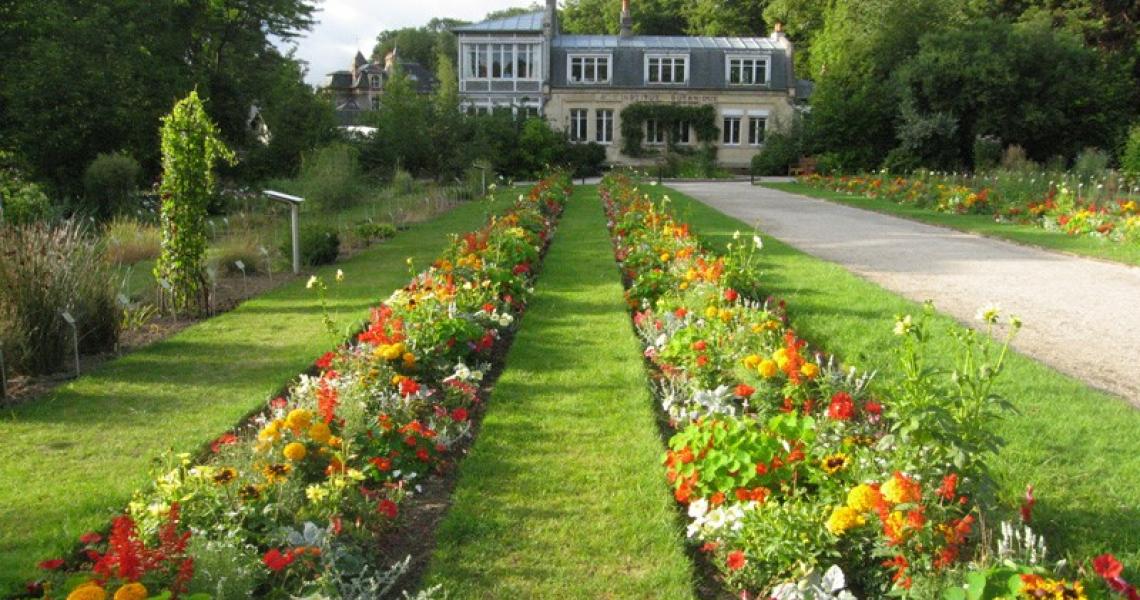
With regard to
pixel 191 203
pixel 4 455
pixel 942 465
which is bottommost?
pixel 4 455

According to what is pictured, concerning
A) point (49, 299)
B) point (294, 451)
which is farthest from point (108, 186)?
point (294, 451)

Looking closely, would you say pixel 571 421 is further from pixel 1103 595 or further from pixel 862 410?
pixel 1103 595

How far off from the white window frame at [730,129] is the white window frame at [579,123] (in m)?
6.18

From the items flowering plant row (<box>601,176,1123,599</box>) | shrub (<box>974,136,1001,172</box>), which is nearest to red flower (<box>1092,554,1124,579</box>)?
flowering plant row (<box>601,176,1123,599</box>)

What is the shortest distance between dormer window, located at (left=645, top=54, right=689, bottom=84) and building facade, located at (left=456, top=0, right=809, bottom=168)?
0.05 m

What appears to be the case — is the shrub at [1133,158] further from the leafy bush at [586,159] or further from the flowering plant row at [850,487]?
the flowering plant row at [850,487]

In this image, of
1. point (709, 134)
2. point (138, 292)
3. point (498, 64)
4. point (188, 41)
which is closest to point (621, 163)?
point (709, 134)

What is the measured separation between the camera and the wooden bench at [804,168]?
33656mm

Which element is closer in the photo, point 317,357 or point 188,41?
point 317,357

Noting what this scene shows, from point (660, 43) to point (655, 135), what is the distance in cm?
438

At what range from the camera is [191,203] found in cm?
834

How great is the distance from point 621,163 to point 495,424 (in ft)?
123

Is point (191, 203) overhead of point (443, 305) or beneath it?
overhead

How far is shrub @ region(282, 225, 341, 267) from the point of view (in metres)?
11.8
